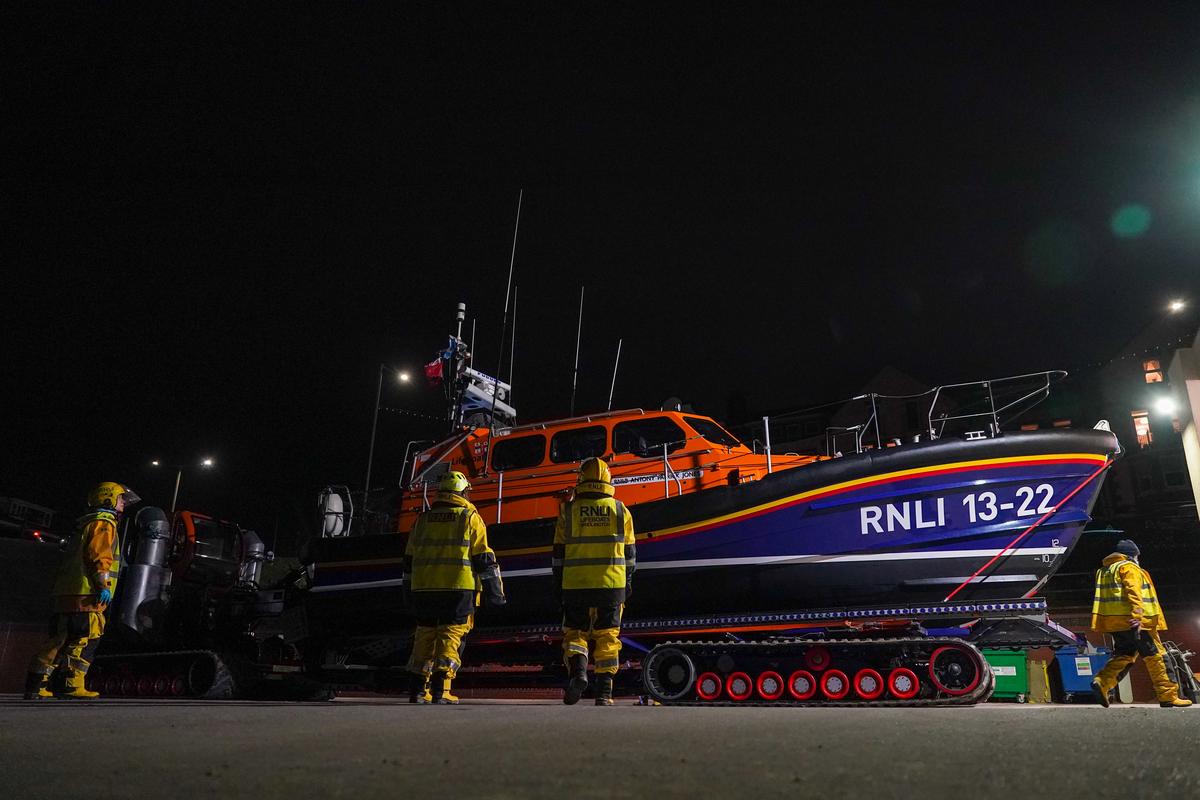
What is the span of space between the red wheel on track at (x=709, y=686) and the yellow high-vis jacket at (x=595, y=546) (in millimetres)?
1444

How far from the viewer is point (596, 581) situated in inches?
207

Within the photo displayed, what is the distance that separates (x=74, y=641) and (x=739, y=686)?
5.47 meters

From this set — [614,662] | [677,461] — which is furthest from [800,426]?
[614,662]

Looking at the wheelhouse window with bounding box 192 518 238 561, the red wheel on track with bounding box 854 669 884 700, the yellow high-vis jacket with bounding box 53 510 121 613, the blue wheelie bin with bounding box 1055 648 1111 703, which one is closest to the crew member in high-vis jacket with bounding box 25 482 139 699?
the yellow high-vis jacket with bounding box 53 510 121 613

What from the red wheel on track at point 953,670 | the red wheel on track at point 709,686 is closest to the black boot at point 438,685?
the red wheel on track at point 709,686

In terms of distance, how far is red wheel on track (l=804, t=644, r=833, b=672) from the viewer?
5.97 m

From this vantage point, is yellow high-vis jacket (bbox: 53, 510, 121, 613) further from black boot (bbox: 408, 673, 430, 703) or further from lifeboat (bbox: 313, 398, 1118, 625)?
lifeboat (bbox: 313, 398, 1118, 625)

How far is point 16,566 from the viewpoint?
1326 centimetres

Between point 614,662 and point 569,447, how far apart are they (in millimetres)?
2795

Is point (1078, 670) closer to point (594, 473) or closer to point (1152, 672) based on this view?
point (1152, 672)

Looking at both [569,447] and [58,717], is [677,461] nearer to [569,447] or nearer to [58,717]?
[569,447]

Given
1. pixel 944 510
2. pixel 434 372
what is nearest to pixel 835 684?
pixel 944 510

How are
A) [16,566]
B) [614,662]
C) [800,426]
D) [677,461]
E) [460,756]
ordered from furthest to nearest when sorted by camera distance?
1. [800,426]
2. [16,566]
3. [677,461]
4. [614,662]
5. [460,756]

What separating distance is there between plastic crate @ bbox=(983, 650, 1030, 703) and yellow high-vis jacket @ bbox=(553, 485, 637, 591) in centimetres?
615
